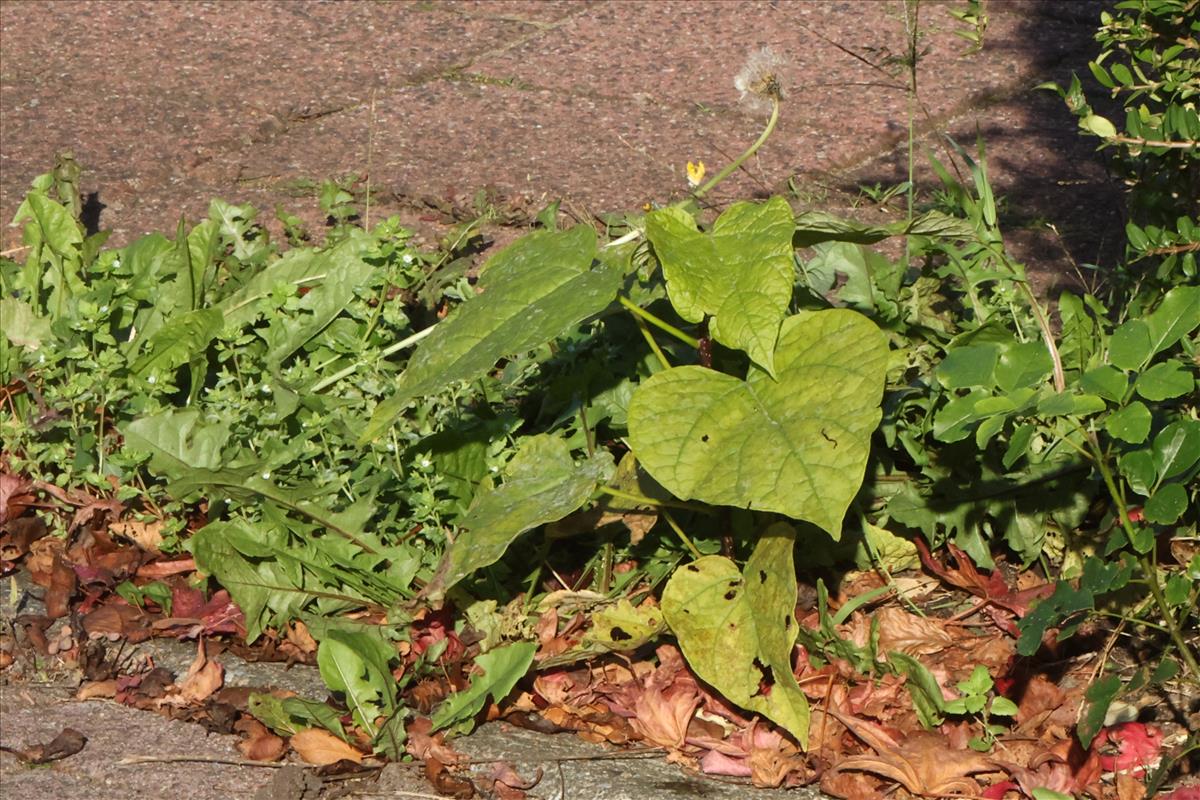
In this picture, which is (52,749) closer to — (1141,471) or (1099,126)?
(1141,471)

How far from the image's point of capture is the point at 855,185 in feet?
11.1

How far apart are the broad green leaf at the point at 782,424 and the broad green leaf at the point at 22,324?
58.2 inches

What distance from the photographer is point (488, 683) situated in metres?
2.22

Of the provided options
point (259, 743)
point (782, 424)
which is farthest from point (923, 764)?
point (259, 743)

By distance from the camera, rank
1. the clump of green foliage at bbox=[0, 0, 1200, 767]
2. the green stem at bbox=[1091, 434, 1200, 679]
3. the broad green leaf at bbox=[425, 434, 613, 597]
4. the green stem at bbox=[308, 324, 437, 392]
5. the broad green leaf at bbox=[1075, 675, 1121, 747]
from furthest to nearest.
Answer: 1. the green stem at bbox=[308, 324, 437, 392]
2. the broad green leaf at bbox=[425, 434, 613, 597]
3. the clump of green foliage at bbox=[0, 0, 1200, 767]
4. the green stem at bbox=[1091, 434, 1200, 679]
5. the broad green leaf at bbox=[1075, 675, 1121, 747]

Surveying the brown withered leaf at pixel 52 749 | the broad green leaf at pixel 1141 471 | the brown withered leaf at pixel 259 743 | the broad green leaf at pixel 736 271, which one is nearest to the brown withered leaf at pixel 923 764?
the broad green leaf at pixel 1141 471

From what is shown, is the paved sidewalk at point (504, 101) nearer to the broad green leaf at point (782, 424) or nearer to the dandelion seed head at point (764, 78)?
the dandelion seed head at point (764, 78)

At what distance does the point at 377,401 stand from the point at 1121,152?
135 centimetres

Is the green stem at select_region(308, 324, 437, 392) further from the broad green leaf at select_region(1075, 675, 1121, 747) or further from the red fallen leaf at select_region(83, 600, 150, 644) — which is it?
the broad green leaf at select_region(1075, 675, 1121, 747)

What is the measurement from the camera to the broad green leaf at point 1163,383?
179 cm

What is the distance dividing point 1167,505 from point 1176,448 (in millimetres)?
89

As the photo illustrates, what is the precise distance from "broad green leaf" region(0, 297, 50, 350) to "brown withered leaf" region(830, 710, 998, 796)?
6.00 ft

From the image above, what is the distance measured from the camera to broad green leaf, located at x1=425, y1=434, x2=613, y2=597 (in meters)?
2.11

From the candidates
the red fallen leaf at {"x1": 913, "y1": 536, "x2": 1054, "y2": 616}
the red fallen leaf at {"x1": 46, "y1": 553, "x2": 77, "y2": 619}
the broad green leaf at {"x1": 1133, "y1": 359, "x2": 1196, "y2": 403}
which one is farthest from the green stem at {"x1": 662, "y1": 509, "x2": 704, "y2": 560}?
the red fallen leaf at {"x1": 46, "y1": 553, "x2": 77, "y2": 619}
